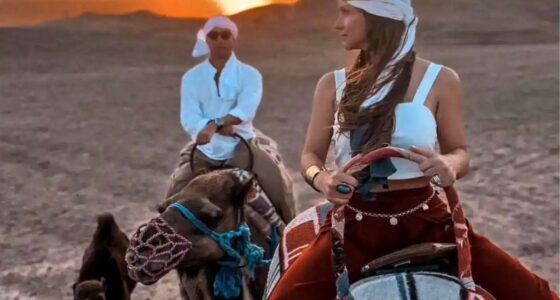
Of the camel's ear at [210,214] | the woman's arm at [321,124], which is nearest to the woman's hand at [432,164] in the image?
the woman's arm at [321,124]

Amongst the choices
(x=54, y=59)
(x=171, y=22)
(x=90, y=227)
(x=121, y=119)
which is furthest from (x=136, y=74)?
(x=171, y=22)

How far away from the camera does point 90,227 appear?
8852 mm

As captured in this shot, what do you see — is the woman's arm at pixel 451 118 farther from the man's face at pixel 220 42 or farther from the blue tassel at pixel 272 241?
the man's face at pixel 220 42

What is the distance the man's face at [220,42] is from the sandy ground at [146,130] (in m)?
2.33

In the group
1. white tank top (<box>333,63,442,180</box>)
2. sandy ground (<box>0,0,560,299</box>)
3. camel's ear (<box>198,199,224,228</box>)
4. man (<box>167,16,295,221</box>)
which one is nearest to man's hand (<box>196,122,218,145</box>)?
man (<box>167,16,295,221</box>)

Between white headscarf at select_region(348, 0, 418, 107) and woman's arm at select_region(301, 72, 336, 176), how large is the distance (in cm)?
22

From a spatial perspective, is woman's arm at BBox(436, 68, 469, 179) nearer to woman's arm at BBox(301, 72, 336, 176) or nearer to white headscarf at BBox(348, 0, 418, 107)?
white headscarf at BBox(348, 0, 418, 107)

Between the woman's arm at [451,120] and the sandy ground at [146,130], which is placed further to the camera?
the sandy ground at [146,130]

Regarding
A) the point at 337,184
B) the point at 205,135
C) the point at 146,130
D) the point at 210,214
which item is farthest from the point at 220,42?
the point at 146,130

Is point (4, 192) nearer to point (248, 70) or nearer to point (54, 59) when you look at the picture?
point (248, 70)

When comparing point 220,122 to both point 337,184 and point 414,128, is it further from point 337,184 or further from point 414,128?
point 337,184

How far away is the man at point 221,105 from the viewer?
17.0 ft

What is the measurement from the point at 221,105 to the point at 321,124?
2.64 meters

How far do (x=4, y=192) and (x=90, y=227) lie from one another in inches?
79.9
